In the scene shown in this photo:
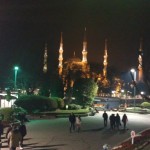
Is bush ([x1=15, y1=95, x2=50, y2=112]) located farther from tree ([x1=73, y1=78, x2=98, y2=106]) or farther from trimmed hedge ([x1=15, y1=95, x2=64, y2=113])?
tree ([x1=73, y1=78, x2=98, y2=106])

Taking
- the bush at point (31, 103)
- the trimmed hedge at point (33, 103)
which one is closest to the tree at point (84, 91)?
the trimmed hedge at point (33, 103)

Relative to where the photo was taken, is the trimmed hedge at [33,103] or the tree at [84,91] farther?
the tree at [84,91]

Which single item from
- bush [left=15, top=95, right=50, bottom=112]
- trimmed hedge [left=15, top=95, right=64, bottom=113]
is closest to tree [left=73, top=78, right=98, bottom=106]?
trimmed hedge [left=15, top=95, right=64, bottom=113]

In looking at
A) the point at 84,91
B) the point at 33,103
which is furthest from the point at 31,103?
the point at 84,91

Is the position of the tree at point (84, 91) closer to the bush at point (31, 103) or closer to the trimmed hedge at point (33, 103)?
the trimmed hedge at point (33, 103)

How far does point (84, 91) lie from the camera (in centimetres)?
7119

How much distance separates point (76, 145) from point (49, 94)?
152 ft

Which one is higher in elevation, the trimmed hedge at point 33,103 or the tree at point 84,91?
the tree at point 84,91

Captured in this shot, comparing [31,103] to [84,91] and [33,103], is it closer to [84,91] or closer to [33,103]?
[33,103]

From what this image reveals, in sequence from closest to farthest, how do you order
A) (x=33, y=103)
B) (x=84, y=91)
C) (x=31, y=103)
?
(x=31, y=103)
(x=33, y=103)
(x=84, y=91)

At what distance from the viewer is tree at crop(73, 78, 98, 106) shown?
70.9 m

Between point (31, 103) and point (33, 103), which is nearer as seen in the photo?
A: point (31, 103)

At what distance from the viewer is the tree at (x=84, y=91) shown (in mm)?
70875

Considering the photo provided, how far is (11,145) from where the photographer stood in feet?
52.6
